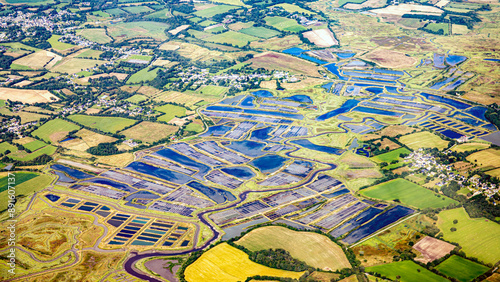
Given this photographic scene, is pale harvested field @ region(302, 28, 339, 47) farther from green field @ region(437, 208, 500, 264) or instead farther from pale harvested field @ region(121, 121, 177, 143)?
green field @ region(437, 208, 500, 264)

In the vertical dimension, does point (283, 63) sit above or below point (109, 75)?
above

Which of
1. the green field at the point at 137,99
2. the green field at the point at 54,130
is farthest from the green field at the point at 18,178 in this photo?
the green field at the point at 137,99

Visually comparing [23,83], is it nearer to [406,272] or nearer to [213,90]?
[213,90]

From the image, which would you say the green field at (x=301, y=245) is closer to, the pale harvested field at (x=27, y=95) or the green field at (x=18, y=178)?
the green field at (x=18, y=178)

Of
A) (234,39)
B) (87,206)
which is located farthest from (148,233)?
(234,39)

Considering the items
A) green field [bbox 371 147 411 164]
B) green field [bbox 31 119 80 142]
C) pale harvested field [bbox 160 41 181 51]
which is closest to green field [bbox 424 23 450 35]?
green field [bbox 371 147 411 164]

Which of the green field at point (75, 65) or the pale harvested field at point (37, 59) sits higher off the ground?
the pale harvested field at point (37, 59)
